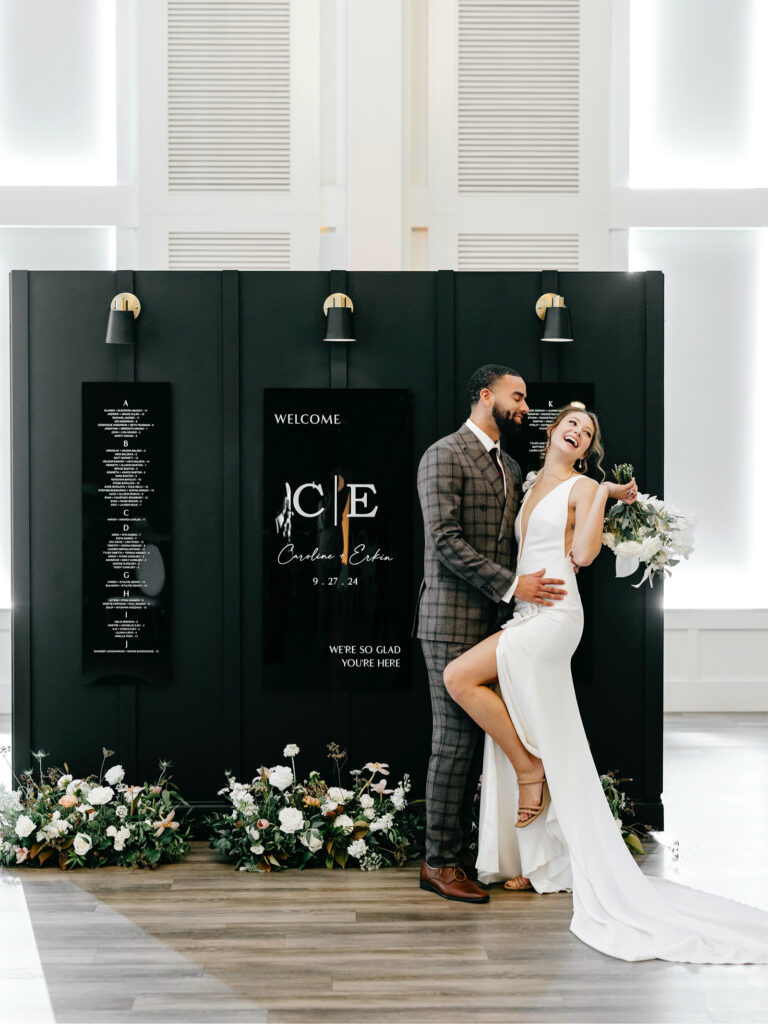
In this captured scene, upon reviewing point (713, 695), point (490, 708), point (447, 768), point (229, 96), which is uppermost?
point (229, 96)

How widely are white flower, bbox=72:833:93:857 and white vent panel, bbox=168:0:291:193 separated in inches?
186

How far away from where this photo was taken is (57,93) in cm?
729

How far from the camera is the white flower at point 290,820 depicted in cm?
400

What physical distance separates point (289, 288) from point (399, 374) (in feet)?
2.12

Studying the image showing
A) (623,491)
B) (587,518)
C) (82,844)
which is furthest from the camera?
(82,844)

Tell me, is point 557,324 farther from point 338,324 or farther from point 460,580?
point 460,580

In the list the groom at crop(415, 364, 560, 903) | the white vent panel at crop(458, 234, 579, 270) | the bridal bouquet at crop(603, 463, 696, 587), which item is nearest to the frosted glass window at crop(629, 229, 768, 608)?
the white vent panel at crop(458, 234, 579, 270)

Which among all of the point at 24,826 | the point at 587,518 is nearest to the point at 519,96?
the point at 587,518

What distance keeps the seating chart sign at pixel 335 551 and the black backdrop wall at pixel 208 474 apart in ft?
0.21

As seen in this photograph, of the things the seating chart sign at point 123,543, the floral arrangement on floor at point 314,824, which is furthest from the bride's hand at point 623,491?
the seating chart sign at point 123,543

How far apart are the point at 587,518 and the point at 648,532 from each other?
0.36 m

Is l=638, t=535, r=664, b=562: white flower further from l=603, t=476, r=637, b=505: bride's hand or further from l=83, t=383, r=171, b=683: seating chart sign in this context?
l=83, t=383, r=171, b=683: seating chart sign

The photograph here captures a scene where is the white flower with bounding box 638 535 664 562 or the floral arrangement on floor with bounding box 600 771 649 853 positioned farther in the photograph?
the floral arrangement on floor with bounding box 600 771 649 853

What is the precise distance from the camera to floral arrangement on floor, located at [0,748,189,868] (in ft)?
13.3
